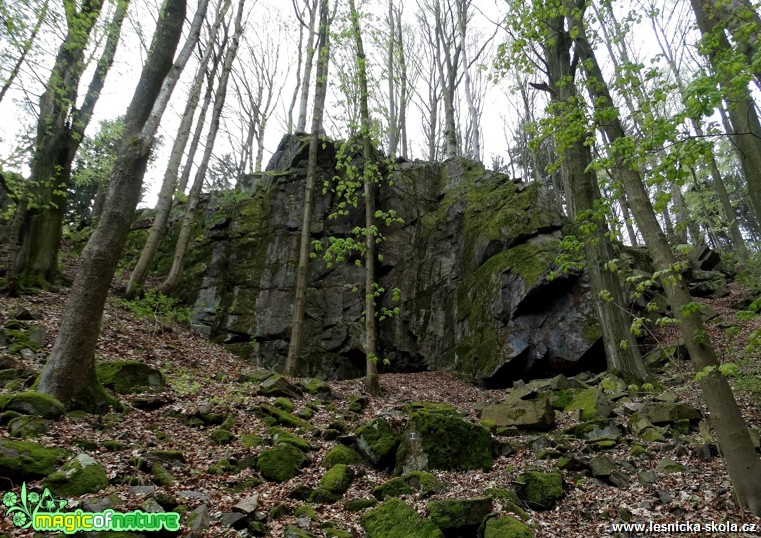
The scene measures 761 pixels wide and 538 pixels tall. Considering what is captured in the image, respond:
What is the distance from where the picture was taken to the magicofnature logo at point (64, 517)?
337cm

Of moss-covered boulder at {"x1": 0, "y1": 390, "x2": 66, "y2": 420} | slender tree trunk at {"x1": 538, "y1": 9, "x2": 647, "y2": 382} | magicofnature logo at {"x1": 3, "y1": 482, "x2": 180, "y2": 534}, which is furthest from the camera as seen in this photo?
slender tree trunk at {"x1": 538, "y1": 9, "x2": 647, "y2": 382}

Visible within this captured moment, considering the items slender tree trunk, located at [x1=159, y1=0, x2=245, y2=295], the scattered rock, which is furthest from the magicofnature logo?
slender tree trunk, located at [x1=159, y1=0, x2=245, y2=295]

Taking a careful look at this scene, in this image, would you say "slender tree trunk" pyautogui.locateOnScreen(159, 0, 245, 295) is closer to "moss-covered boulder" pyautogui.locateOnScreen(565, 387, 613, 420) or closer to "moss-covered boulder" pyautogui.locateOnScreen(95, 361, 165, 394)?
"moss-covered boulder" pyautogui.locateOnScreen(95, 361, 165, 394)

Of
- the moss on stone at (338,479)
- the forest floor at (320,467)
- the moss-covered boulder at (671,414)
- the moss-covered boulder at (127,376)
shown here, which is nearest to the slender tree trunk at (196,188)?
the forest floor at (320,467)

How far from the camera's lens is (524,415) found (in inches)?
292

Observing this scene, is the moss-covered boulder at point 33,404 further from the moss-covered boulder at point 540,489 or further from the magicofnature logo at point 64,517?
the moss-covered boulder at point 540,489

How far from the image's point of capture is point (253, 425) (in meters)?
6.70

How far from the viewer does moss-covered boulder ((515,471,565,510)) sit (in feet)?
15.7

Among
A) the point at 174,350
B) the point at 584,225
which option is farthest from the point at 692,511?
the point at 174,350

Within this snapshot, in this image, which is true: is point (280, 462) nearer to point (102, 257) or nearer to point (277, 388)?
point (277, 388)

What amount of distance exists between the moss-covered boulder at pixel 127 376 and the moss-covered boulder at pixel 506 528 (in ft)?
19.3

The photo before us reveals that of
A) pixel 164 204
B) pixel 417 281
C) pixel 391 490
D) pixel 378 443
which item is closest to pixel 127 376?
pixel 378 443

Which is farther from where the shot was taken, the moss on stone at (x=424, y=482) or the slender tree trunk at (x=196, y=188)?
the slender tree trunk at (x=196, y=188)

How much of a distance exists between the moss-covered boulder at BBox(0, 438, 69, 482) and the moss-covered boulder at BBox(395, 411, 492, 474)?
13.1ft
